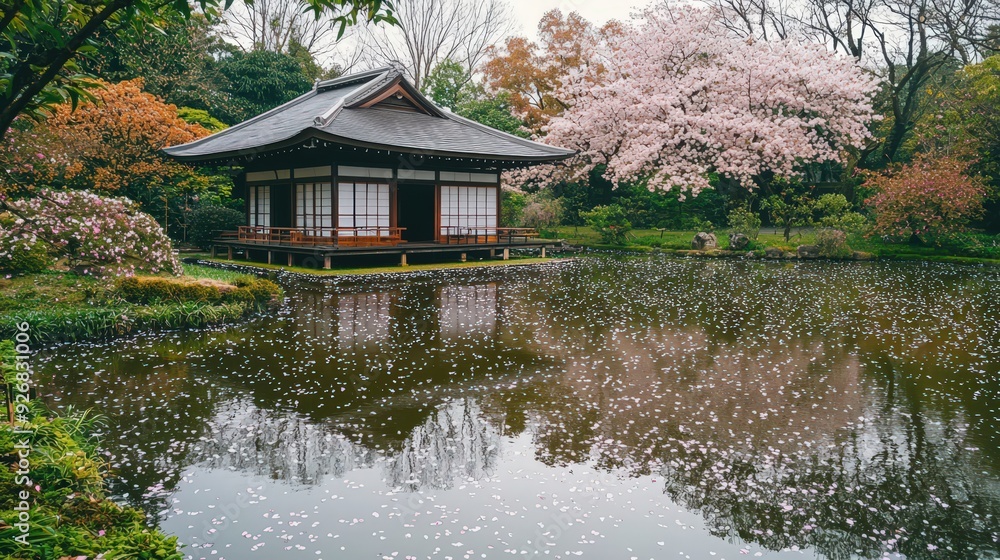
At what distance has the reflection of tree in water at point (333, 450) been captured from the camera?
5902 millimetres

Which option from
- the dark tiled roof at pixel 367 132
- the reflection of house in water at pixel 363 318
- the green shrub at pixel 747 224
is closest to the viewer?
the reflection of house in water at pixel 363 318

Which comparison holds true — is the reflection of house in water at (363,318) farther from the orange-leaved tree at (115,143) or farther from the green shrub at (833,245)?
the green shrub at (833,245)

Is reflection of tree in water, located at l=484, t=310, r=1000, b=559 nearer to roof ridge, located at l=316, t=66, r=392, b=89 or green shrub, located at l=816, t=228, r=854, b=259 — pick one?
green shrub, located at l=816, t=228, r=854, b=259

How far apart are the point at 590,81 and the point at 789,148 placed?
10999 mm

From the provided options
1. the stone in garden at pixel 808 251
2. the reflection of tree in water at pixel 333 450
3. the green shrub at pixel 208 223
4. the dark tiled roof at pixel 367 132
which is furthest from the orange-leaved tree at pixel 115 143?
the stone in garden at pixel 808 251

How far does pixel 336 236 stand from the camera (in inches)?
845

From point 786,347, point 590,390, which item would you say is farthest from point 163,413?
point 786,347

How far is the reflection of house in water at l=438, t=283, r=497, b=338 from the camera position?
12406 millimetres

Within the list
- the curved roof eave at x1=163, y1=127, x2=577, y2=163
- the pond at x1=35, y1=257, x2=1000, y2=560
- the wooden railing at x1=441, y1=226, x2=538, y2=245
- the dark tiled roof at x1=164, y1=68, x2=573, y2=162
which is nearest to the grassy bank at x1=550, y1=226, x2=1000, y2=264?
the wooden railing at x1=441, y1=226, x2=538, y2=245

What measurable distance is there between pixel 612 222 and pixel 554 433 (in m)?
26.9

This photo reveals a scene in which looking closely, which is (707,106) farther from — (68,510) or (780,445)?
(68,510)

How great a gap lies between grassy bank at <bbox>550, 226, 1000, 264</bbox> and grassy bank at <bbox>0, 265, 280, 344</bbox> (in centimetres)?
2185

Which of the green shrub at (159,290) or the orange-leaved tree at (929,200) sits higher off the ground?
the orange-leaved tree at (929,200)

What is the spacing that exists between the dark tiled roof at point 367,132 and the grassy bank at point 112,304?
25.0 feet
